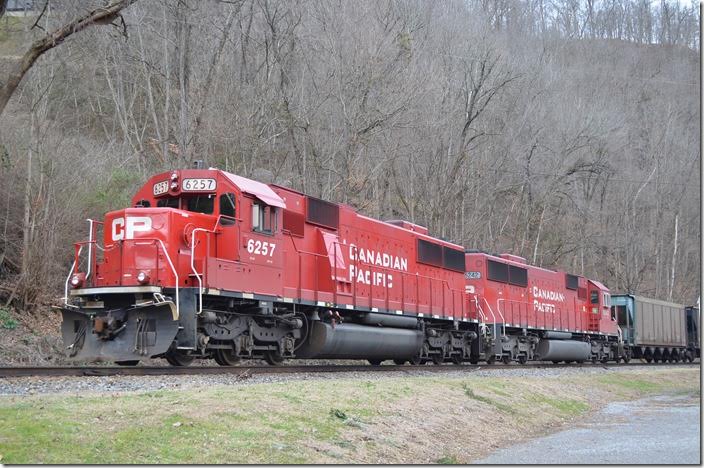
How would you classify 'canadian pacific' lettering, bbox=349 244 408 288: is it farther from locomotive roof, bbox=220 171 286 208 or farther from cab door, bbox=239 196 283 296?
locomotive roof, bbox=220 171 286 208

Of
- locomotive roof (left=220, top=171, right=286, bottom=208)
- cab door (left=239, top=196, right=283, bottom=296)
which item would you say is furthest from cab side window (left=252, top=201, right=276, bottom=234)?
locomotive roof (left=220, top=171, right=286, bottom=208)

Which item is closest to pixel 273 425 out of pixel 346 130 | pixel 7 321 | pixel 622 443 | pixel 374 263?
pixel 622 443

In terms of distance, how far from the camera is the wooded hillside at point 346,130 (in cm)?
2350

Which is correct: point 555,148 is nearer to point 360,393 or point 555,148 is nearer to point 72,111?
point 72,111

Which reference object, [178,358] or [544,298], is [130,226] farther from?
[544,298]

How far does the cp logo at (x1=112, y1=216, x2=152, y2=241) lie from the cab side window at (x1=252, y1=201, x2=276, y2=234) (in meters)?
2.16

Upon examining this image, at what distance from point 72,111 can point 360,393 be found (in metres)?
30.3

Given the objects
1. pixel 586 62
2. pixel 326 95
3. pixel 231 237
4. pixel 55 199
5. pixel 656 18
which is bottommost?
pixel 231 237

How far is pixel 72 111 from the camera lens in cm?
3741

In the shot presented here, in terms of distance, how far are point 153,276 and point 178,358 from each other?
2145 mm

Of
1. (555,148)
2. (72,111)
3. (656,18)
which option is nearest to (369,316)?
(72,111)

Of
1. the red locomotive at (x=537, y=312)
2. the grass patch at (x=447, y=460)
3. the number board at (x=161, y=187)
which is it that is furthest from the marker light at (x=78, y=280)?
the red locomotive at (x=537, y=312)

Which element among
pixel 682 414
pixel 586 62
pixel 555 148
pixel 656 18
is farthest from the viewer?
pixel 656 18

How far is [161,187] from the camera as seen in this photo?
51.4 ft
